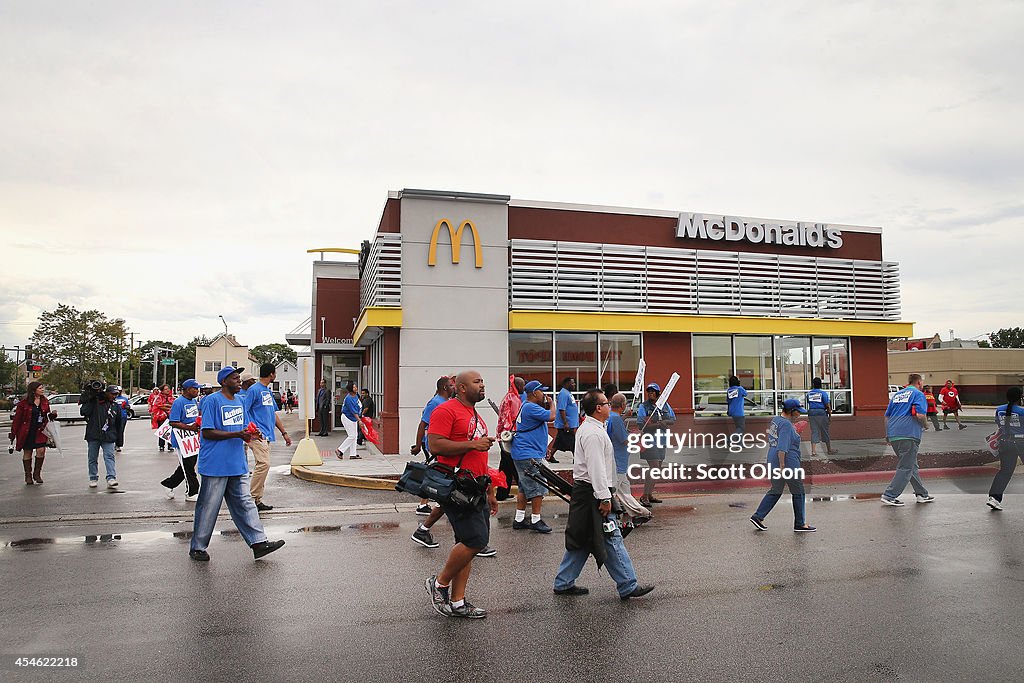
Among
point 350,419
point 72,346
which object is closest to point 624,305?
point 350,419

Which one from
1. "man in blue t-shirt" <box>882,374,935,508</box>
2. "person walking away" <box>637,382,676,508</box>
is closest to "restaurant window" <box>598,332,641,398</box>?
"person walking away" <box>637,382,676,508</box>

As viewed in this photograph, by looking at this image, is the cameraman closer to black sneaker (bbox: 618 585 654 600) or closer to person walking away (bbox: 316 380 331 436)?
black sneaker (bbox: 618 585 654 600)

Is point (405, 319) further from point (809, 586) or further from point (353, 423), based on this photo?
point (809, 586)

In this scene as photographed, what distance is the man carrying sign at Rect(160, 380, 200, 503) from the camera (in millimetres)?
10040

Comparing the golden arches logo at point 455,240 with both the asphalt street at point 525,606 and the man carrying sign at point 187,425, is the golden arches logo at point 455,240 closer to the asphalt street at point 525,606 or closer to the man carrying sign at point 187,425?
the man carrying sign at point 187,425

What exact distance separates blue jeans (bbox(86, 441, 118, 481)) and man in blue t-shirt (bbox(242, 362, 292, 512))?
3710 mm

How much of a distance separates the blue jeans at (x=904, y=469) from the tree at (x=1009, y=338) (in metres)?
105

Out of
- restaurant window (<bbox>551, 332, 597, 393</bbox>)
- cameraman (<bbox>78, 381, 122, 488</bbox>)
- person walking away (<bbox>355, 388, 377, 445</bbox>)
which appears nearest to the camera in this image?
cameraman (<bbox>78, 381, 122, 488</bbox>)

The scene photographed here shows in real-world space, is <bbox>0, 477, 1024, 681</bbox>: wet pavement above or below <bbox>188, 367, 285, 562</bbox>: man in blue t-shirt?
below

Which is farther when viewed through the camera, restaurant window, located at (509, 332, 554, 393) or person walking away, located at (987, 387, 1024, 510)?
restaurant window, located at (509, 332, 554, 393)

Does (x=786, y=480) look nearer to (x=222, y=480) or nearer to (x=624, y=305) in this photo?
(x=222, y=480)

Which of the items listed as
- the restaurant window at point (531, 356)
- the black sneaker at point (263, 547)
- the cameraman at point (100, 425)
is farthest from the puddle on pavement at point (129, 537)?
the restaurant window at point (531, 356)

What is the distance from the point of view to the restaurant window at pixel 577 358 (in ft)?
60.0

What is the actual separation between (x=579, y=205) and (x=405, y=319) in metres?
5.36
